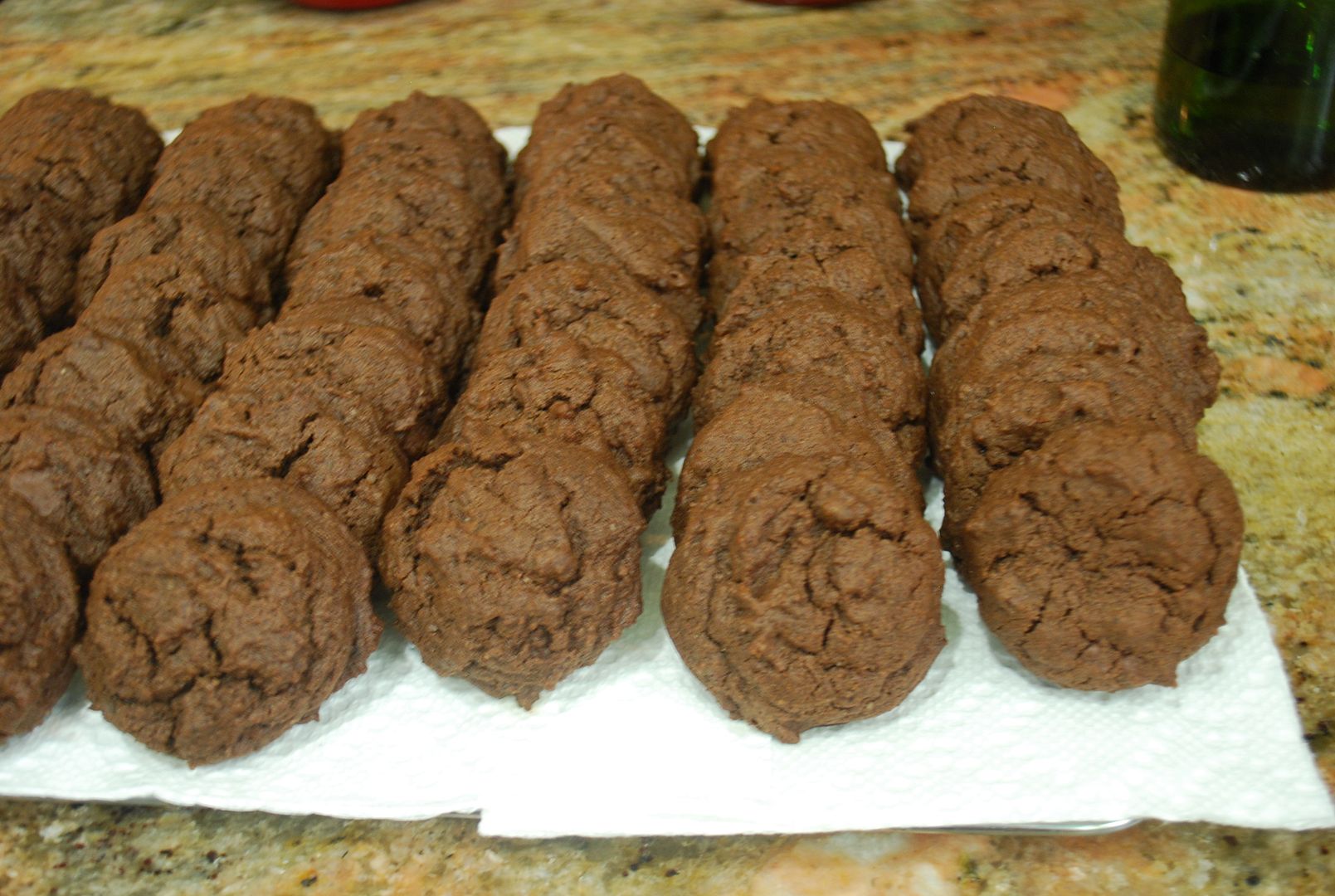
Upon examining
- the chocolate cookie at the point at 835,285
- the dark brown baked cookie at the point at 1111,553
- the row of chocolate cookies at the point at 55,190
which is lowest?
the dark brown baked cookie at the point at 1111,553

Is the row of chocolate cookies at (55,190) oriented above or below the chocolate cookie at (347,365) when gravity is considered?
above

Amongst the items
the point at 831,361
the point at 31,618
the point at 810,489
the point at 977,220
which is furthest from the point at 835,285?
the point at 31,618

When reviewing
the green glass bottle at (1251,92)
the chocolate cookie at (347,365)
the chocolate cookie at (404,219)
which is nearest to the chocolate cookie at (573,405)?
the chocolate cookie at (347,365)

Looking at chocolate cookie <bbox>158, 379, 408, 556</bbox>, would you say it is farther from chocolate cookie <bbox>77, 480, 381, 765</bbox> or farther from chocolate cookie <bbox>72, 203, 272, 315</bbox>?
chocolate cookie <bbox>72, 203, 272, 315</bbox>

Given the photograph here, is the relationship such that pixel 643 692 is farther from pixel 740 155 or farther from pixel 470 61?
pixel 470 61

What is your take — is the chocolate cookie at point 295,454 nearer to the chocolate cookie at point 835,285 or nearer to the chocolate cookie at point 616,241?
the chocolate cookie at point 616,241
